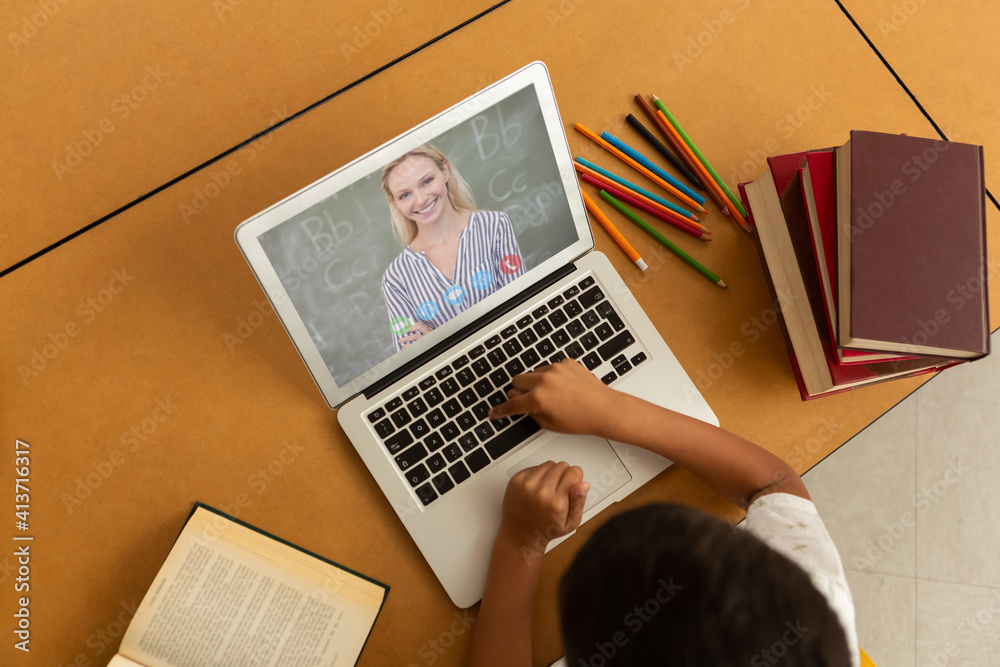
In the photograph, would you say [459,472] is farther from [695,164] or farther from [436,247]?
[695,164]

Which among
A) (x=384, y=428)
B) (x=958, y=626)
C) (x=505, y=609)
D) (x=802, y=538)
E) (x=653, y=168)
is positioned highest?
(x=653, y=168)

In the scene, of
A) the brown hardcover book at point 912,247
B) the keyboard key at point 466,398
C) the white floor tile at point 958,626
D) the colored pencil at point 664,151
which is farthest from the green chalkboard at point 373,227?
the white floor tile at point 958,626

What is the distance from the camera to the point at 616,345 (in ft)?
2.58

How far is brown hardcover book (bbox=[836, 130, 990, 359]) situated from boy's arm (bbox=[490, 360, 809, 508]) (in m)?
0.18

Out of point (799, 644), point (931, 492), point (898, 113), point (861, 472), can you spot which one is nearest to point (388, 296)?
point (799, 644)

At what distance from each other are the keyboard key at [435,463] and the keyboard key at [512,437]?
0.06 metres

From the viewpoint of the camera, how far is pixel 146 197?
0.79 metres

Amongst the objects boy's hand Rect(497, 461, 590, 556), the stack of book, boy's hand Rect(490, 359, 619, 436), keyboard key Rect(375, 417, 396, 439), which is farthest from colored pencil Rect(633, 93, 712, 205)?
keyboard key Rect(375, 417, 396, 439)

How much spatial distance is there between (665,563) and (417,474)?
30 cm

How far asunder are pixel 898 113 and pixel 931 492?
2.72 ft

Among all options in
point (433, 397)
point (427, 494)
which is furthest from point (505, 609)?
point (433, 397)

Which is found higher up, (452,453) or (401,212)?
(401,212)

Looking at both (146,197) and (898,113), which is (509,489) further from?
(898,113)

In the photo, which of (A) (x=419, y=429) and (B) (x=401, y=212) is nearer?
(B) (x=401, y=212)
